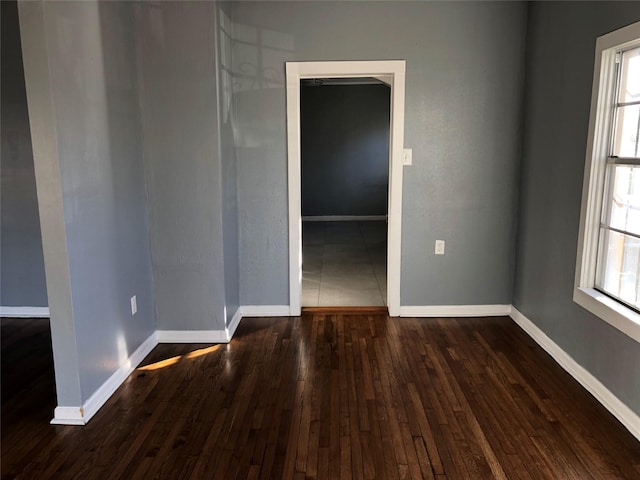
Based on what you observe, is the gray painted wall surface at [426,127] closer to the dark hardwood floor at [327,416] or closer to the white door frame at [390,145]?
the white door frame at [390,145]

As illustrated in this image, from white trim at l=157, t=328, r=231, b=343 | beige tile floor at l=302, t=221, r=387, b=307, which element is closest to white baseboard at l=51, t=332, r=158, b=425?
white trim at l=157, t=328, r=231, b=343

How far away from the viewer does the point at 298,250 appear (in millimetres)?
4098

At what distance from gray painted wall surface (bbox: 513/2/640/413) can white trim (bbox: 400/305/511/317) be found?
0.54 feet

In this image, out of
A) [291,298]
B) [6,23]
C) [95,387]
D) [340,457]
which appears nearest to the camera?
[340,457]

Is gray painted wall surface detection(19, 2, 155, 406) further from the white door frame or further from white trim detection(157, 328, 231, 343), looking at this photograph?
the white door frame

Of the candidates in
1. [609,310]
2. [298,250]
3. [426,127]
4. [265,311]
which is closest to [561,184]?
[609,310]

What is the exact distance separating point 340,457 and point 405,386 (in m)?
0.80

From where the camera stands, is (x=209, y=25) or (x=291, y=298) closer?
(x=209, y=25)

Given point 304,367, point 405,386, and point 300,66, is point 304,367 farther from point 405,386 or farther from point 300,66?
point 300,66

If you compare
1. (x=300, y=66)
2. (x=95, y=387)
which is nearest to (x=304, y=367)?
(x=95, y=387)

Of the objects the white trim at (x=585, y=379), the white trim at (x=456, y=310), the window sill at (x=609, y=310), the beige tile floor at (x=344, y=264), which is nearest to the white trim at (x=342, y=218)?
the beige tile floor at (x=344, y=264)

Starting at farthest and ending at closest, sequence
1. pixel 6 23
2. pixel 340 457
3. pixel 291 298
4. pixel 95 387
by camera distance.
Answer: pixel 291 298
pixel 6 23
pixel 95 387
pixel 340 457

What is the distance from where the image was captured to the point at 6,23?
373 cm

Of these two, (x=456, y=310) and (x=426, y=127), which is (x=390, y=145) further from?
(x=456, y=310)
